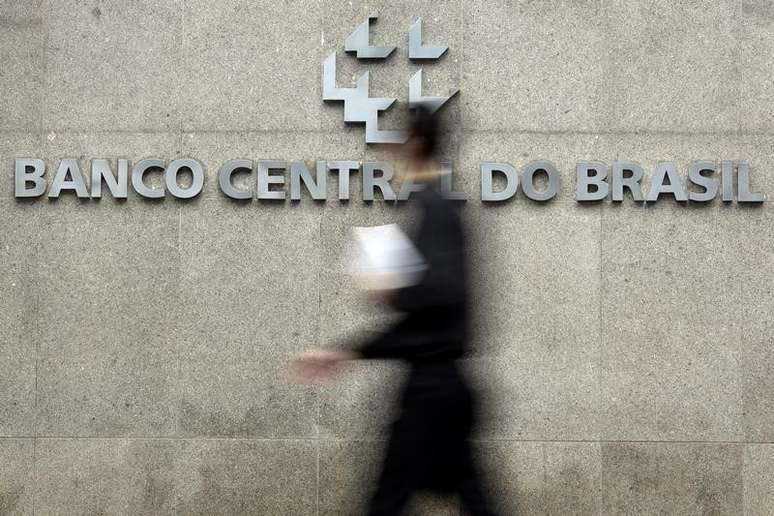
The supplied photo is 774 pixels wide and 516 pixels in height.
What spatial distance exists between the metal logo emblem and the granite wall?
0.26 feet

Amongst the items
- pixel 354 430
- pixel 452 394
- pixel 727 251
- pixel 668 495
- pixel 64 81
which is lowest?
pixel 668 495

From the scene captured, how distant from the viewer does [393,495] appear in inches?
147

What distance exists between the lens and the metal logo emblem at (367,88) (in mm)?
6668

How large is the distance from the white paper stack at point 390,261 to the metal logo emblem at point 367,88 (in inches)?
115

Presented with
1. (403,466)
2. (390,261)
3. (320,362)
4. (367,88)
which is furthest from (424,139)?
(367,88)

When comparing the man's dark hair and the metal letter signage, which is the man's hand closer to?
the man's dark hair

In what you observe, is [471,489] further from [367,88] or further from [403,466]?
[367,88]

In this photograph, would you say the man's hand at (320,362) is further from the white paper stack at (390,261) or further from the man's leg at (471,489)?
the man's leg at (471,489)

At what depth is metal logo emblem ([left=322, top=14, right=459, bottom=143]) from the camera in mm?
6668

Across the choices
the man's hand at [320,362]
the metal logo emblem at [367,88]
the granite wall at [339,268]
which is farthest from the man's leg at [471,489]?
the metal logo emblem at [367,88]

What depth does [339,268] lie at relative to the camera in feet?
21.8

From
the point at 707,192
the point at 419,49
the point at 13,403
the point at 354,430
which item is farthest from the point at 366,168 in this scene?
the point at 13,403

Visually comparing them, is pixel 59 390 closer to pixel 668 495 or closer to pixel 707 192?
pixel 668 495

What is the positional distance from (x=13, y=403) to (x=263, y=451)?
172 centimetres
